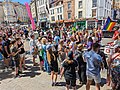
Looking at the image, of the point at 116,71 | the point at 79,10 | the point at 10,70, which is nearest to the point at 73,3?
the point at 79,10

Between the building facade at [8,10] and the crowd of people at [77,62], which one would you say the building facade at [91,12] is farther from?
the building facade at [8,10]

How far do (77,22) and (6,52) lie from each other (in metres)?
35.3

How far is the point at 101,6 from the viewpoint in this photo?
37906 millimetres

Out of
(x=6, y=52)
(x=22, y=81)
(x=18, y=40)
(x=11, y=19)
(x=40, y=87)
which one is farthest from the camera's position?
(x=11, y=19)

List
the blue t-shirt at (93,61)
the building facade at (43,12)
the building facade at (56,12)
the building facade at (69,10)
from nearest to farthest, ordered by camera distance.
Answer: the blue t-shirt at (93,61), the building facade at (69,10), the building facade at (56,12), the building facade at (43,12)

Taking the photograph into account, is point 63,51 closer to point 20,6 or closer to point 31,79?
point 31,79

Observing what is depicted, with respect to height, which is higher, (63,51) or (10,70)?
(63,51)

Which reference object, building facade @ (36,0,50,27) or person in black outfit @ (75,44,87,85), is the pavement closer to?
person in black outfit @ (75,44,87,85)

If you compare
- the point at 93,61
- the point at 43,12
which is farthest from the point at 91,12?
the point at 93,61

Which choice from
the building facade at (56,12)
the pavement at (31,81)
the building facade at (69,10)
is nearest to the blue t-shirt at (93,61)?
the pavement at (31,81)

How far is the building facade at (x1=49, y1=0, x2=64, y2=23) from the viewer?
159ft

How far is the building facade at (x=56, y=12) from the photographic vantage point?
1908 inches

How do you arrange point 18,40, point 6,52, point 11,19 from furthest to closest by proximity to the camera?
point 11,19 → point 6,52 → point 18,40

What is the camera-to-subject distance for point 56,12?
51000 mm
